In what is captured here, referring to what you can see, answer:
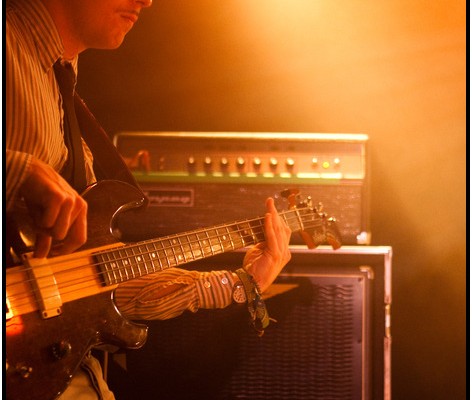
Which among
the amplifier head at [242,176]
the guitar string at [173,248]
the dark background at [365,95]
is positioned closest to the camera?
the guitar string at [173,248]

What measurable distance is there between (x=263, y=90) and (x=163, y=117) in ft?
1.21

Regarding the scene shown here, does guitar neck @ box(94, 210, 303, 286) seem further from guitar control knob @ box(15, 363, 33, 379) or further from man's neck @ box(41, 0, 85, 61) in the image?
man's neck @ box(41, 0, 85, 61)

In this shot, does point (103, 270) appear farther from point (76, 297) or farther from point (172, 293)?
point (172, 293)

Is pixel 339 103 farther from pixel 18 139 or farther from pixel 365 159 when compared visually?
pixel 18 139

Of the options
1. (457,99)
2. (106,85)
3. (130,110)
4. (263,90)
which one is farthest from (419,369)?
(106,85)

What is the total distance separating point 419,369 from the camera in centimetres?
169

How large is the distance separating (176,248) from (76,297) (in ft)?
0.89

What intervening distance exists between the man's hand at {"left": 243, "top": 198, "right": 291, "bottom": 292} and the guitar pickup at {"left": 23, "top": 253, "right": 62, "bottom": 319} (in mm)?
533

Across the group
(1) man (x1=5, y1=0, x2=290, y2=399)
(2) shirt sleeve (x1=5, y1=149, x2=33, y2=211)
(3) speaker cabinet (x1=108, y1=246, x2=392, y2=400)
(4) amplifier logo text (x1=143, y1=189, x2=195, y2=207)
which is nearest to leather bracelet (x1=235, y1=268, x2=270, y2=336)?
Result: (1) man (x1=5, y1=0, x2=290, y2=399)

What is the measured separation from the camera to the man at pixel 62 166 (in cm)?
89

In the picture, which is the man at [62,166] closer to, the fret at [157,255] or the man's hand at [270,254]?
the man's hand at [270,254]

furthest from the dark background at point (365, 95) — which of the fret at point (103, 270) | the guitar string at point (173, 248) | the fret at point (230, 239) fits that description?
the fret at point (103, 270)

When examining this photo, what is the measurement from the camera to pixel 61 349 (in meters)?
0.92

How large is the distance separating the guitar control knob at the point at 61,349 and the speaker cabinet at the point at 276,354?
0.47 meters
